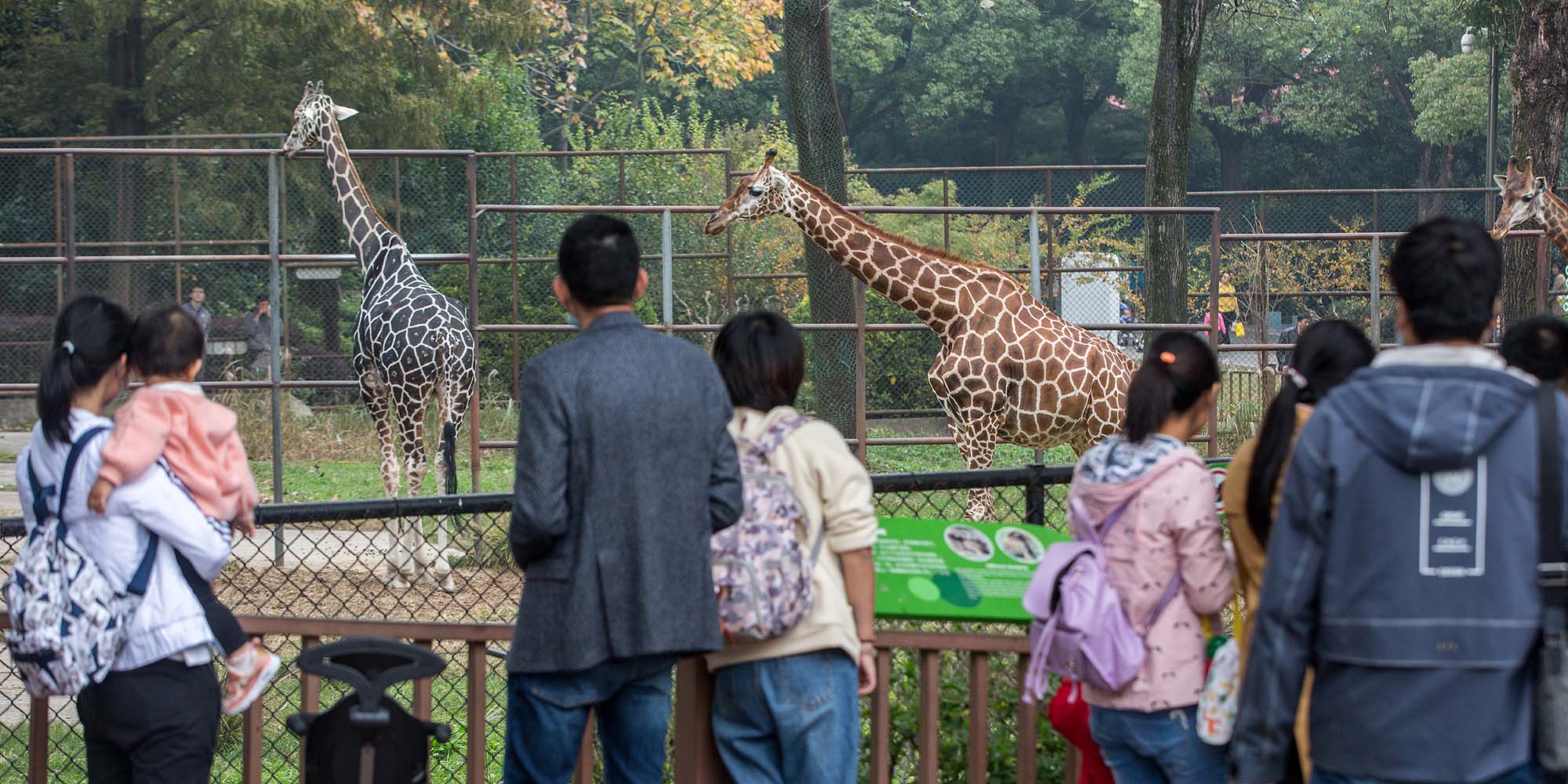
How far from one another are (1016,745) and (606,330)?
1615 mm

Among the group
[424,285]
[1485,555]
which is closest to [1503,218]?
[424,285]

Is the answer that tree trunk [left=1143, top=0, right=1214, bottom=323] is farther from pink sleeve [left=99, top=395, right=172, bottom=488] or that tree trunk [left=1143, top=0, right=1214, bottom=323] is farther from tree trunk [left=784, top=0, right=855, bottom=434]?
pink sleeve [left=99, top=395, right=172, bottom=488]

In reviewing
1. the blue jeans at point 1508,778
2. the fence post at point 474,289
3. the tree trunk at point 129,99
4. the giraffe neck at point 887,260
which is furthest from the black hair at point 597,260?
the tree trunk at point 129,99

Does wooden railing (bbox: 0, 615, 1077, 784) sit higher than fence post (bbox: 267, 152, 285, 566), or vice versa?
fence post (bbox: 267, 152, 285, 566)

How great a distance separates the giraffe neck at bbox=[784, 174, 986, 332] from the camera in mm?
8531

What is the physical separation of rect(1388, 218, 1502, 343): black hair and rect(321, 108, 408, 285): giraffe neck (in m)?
8.08

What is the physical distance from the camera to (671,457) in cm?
316

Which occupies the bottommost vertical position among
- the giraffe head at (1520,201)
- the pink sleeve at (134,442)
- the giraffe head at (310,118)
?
the pink sleeve at (134,442)

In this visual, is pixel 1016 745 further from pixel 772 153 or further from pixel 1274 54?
pixel 1274 54

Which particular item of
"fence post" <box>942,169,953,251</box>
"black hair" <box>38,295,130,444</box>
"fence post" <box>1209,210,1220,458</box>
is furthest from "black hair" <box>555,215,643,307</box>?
"fence post" <box>942,169,953,251</box>

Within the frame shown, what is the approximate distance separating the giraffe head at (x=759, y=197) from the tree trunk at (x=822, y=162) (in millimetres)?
4123

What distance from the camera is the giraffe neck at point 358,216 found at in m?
9.98

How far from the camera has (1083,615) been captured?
3.13 meters

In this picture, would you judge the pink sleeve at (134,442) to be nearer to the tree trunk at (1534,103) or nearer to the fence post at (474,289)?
the fence post at (474,289)
